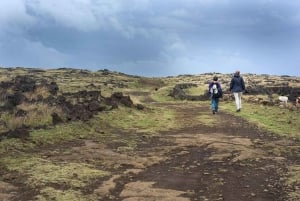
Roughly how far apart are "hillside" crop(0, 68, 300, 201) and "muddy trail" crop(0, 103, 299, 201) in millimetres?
23

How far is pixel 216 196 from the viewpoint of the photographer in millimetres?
11031

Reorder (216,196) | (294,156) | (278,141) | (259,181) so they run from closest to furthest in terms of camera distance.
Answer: (216,196) < (259,181) < (294,156) < (278,141)

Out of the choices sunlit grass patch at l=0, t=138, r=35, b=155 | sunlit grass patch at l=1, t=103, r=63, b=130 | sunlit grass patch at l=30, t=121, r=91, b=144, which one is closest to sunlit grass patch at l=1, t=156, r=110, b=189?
sunlit grass patch at l=0, t=138, r=35, b=155

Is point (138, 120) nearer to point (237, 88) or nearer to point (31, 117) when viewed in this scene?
point (31, 117)

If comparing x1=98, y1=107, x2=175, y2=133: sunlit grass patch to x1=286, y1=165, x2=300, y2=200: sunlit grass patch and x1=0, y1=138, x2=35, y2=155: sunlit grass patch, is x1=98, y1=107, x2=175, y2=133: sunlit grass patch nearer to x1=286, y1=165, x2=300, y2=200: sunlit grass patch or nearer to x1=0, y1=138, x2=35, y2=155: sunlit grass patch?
x1=0, y1=138, x2=35, y2=155: sunlit grass patch

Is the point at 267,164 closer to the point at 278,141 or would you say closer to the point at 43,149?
the point at 278,141

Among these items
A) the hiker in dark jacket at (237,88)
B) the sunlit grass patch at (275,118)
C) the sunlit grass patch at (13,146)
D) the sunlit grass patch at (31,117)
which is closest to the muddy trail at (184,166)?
the sunlit grass patch at (13,146)

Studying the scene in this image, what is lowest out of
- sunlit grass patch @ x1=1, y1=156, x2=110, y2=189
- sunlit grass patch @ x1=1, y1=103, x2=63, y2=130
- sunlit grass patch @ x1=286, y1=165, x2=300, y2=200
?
sunlit grass patch @ x1=286, y1=165, x2=300, y2=200

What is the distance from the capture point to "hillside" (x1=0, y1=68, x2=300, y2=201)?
11.6 metres

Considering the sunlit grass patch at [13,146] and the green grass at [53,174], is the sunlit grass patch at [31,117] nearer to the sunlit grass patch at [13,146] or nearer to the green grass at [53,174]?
the sunlit grass patch at [13,146]

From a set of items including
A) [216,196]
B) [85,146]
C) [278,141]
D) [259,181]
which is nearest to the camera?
[216,196]

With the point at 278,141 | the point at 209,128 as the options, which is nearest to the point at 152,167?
the point at 278,141

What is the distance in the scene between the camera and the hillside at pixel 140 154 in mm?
11594

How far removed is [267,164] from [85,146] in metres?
5.91
